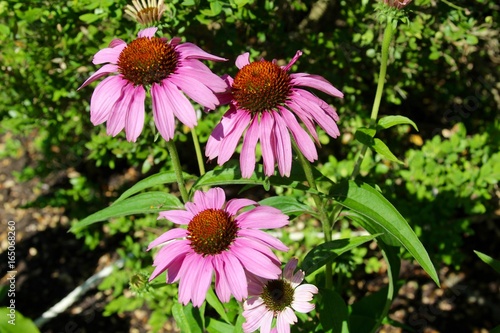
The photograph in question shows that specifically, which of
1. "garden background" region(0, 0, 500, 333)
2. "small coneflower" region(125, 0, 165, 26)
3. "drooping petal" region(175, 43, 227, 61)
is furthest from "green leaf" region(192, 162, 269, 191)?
"garden background" region(0, 0, 500, 333)

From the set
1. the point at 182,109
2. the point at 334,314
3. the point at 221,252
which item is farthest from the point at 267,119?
the point at 334,314

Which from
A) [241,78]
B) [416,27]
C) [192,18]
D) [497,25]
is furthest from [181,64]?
[497,25]

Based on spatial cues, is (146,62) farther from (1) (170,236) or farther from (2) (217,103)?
(1) (170,236)

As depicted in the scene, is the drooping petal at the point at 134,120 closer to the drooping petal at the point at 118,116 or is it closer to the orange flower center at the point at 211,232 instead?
the drooping petal at the point at 118,116

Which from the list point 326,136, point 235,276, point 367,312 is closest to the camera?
point 235,276

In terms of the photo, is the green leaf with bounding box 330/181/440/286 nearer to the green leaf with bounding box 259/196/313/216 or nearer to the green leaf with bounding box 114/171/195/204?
the green leaf with bounding box 259/196/313/216
